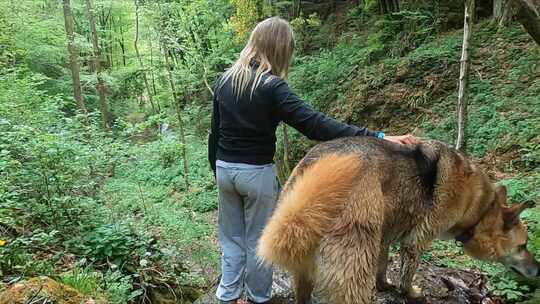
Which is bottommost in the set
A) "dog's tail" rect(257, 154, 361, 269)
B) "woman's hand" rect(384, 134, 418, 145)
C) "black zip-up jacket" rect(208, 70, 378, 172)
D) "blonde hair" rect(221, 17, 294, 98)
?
"dog's tail" rect(257, 154, 361, 269)

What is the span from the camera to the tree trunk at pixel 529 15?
343 cm

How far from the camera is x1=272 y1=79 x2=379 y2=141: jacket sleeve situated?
3.19 m

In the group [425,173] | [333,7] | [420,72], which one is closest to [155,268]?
[425,173]

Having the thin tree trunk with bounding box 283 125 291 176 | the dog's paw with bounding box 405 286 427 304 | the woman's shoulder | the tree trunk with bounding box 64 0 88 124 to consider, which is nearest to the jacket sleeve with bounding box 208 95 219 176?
the woman's shoulder

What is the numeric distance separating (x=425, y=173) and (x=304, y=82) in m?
10.0

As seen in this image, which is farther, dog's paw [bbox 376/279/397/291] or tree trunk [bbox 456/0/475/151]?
tree trunk [bbox 456/0/475/151]

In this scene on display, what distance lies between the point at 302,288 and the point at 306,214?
0.93 metres

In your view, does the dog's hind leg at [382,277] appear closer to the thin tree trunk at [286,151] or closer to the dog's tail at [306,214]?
the dog's tail at [306,214]

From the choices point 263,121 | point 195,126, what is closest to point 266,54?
point 263,121

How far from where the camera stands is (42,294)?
9.72 ft

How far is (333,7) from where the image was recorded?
1733cm

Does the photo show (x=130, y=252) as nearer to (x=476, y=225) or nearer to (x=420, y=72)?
(x=476, y=225)

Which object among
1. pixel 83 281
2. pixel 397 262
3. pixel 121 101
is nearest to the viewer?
pixel 83 281

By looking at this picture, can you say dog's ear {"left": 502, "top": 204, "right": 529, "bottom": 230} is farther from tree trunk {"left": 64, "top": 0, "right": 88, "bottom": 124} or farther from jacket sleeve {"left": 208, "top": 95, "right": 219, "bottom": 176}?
tree trunk {"left": 64, "top": 0, "right": 88, "bottom": 124}
